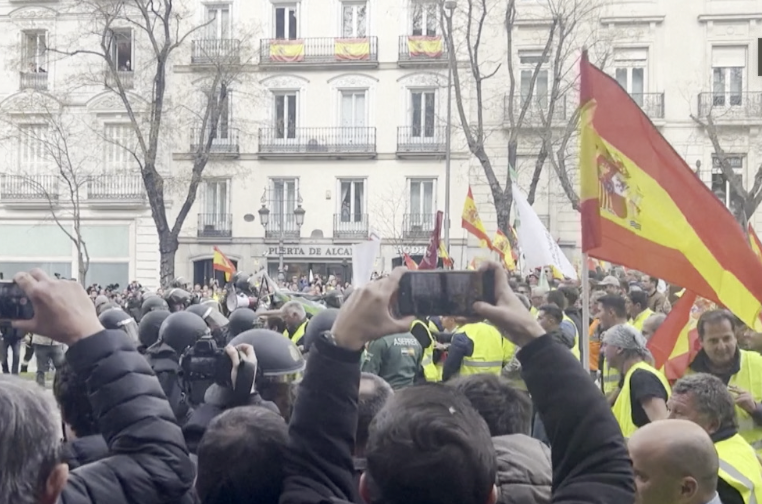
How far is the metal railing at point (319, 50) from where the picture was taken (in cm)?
3497

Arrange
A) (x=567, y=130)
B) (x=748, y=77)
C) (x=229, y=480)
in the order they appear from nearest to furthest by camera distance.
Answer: (x=229, y=480)
(x=567, y=130)
(x=748, y=77)

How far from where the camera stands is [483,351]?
7965 mm

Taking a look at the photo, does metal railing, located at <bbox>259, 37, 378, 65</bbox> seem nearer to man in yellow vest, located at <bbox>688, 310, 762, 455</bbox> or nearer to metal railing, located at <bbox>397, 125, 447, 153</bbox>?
metal railing, located at <bbox>397, 125, 447, 153</bbox>

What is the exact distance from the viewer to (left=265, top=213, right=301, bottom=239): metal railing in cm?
3509

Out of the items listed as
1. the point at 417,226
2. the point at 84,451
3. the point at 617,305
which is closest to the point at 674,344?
the point at 617,305

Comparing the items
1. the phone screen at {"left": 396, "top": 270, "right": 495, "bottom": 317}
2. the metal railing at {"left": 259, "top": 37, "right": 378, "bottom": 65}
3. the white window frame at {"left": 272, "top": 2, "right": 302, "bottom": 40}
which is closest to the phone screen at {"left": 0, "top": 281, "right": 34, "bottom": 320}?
the phone screen at {"left": 396, "top": 270, "right": 495, "bottom": 317}

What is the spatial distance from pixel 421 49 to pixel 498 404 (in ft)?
107

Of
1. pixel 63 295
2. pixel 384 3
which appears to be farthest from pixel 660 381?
pixel 384 3

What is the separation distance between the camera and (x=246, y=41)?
112 feet

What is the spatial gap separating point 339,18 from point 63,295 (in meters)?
34.2

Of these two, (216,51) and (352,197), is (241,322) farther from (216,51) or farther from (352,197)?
(352,197)

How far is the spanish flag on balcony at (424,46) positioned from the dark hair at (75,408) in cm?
3214

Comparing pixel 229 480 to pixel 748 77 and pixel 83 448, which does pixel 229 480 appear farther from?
pixel 748 77

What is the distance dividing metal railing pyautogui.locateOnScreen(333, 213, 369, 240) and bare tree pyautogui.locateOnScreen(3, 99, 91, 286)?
26.7 ft
